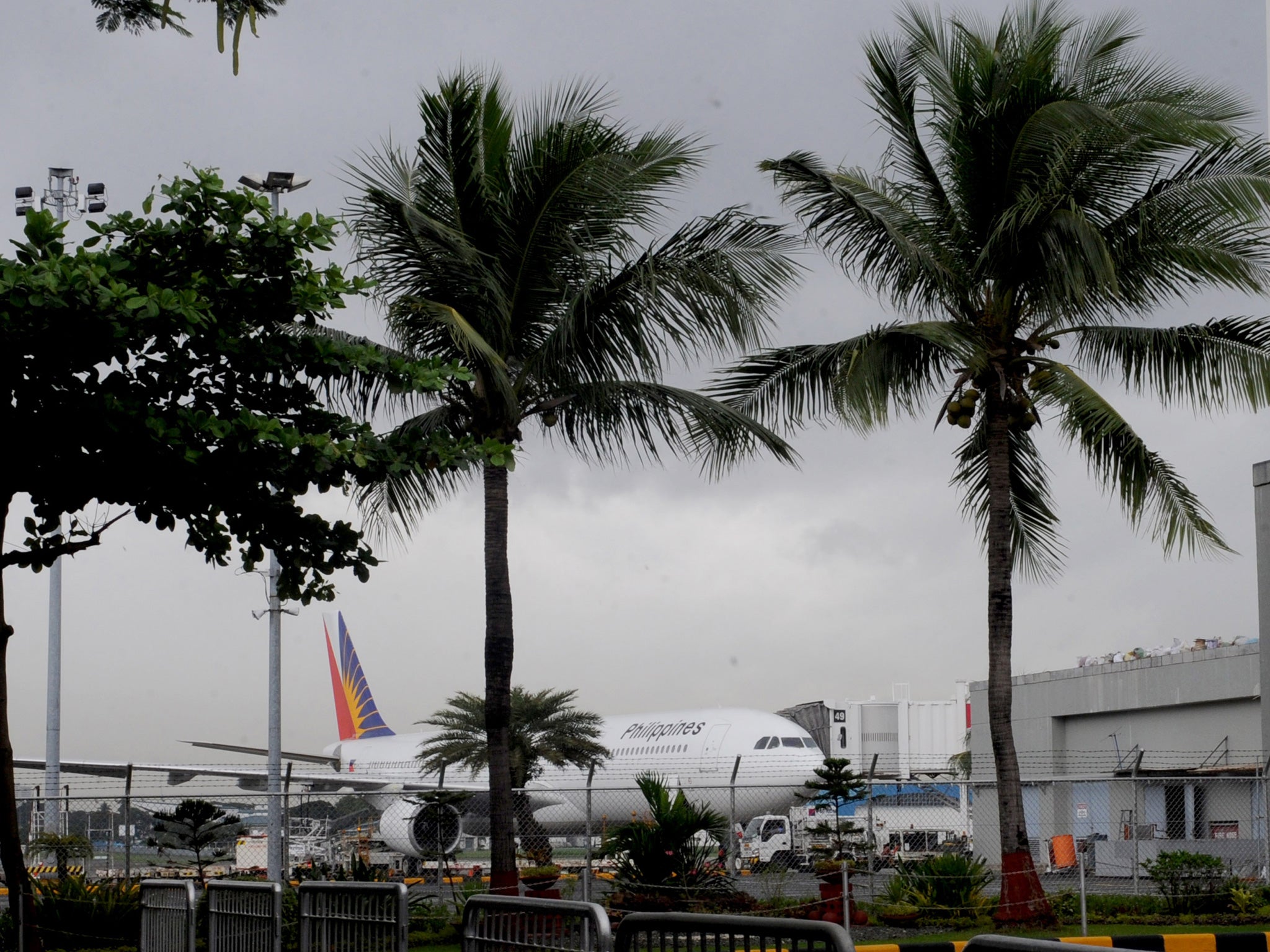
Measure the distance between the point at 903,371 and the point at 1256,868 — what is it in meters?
11.8

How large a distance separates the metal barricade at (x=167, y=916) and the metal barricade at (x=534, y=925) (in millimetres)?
3197

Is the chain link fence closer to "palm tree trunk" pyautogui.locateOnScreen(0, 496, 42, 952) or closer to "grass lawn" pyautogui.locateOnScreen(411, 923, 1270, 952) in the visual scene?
"grass lawn" pyautogui.locateOnScreen(411, 923, 1270, 952)

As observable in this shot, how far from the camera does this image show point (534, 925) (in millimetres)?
5074

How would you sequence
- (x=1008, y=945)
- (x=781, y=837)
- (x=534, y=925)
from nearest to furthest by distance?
(x=1008, y=945) → (x=534, y=925) → (x=781, y=837)

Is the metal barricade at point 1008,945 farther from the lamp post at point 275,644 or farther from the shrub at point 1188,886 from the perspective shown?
the lamp post at point 275,644

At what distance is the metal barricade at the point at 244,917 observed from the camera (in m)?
7.23

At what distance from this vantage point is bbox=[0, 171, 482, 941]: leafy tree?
27.4ft

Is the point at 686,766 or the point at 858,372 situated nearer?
Answer: the point at 858,372

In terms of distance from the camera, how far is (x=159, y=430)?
8359mm

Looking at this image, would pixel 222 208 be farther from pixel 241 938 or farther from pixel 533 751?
pixel 533 751

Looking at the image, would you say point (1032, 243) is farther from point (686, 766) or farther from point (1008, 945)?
point (686, 766)

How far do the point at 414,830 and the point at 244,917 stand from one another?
2016 centimetres

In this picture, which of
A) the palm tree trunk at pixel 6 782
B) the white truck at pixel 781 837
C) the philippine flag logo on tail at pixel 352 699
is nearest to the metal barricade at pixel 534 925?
the palm tree trunk at pixel 6 782

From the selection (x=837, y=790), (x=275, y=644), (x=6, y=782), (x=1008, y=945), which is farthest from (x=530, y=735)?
(x=1008, y=945)
